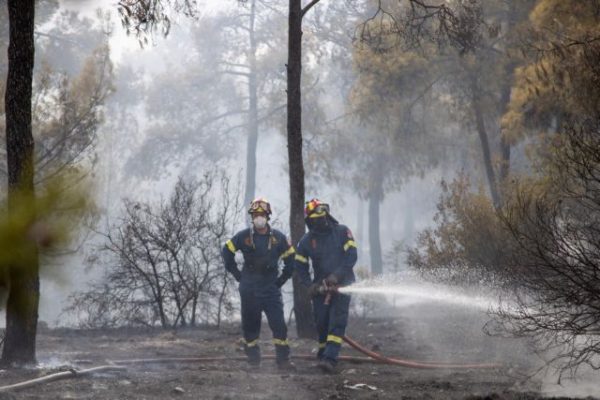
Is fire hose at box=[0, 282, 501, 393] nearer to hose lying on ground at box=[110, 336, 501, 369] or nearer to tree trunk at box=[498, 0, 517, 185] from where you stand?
hose lying on ground at box=[110, 336, 501, 369]

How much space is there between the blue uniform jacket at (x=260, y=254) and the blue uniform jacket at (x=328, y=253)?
23 cm

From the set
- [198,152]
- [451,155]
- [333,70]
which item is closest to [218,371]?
[451,155]

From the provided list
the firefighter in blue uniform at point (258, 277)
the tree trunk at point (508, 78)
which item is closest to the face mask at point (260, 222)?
the firefighter in blue uniform at point (258, 277)

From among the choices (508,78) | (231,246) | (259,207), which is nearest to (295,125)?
(259,207)

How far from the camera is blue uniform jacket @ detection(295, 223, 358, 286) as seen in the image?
9695 millimetres

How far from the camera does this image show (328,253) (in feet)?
32.3

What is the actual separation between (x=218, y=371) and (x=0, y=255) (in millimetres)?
2736

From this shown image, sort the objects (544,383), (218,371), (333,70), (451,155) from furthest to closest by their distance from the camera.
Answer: (333,70) → (451,155) → (218,371) → (544,383)

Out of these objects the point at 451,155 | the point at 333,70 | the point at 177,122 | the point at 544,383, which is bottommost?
the point at 544,383

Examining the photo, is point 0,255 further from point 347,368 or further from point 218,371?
point 347,368

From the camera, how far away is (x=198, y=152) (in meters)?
34.1

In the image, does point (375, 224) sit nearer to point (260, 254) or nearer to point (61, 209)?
point (61, 209)

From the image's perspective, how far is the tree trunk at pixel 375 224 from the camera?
31.4m

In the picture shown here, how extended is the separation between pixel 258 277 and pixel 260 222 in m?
0.66
